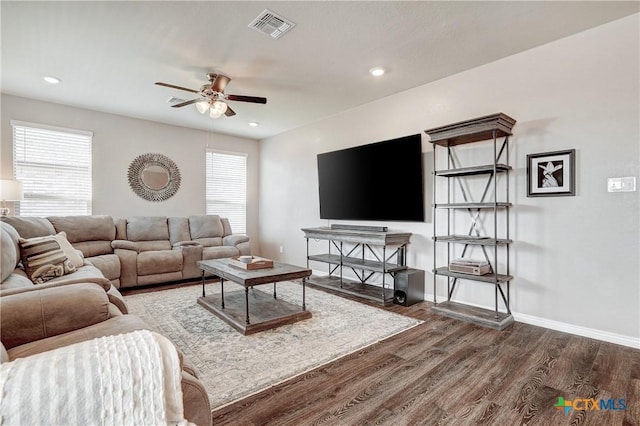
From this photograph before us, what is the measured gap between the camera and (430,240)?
12.4 feet

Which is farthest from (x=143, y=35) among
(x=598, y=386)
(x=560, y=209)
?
(x=598, y=386)

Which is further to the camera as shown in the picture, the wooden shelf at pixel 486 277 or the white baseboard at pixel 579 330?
the wooden shelf at pixel 486 277

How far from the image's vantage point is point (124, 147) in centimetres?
510

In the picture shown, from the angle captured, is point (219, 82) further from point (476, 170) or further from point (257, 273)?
point (476, 170)

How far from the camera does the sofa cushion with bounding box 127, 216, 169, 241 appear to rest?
16.0ft

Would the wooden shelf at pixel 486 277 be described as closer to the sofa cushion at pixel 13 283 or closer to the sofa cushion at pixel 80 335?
the sofa cushion at pixel 80 335

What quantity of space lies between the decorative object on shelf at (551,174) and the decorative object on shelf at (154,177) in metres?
5.32

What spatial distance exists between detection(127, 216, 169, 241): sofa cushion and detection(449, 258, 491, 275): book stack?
4.36m

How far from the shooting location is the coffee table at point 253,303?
276 cm

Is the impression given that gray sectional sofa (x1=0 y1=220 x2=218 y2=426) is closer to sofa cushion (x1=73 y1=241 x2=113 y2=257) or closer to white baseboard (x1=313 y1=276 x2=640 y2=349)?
sofa cushion (x1=73 y1=241 x2=113 y2=257)

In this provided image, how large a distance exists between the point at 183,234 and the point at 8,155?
2.44 m

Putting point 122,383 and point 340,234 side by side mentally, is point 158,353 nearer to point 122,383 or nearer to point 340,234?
point 122,383

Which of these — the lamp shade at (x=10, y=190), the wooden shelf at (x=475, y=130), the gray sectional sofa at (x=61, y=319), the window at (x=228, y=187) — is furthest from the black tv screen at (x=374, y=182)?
the lamp shade at (x=10, y=190)

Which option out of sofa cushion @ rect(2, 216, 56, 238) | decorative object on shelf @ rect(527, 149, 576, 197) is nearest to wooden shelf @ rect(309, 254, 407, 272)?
decorative object on shelf @ rect(527, 149, 576, 197)
